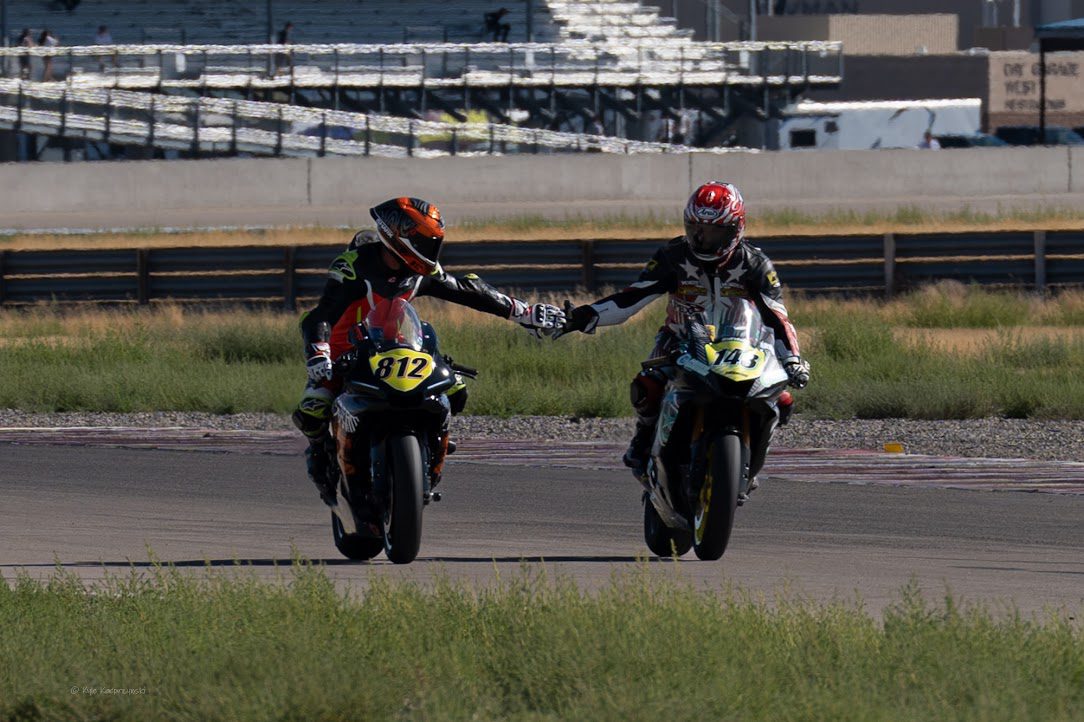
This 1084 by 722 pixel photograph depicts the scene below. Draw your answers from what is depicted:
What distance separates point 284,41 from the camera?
54719mm

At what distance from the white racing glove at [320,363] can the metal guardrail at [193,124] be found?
37547mm

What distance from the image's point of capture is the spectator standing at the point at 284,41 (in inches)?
2023

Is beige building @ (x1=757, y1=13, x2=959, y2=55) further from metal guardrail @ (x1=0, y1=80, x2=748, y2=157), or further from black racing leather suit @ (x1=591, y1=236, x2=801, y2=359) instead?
black racing leather suit @ (x1=591, y1=236, x2=801, y2=359)

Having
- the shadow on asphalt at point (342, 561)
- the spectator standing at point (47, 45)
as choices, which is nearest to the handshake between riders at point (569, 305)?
the shadow on asphalt at point (342, 561)

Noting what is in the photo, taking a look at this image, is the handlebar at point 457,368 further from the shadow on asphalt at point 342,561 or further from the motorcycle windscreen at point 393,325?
the shadow on asphalt at point 342,561

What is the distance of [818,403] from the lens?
1644 cm

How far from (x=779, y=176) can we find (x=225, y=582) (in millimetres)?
33598

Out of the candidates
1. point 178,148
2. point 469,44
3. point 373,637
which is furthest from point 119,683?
point 469,44

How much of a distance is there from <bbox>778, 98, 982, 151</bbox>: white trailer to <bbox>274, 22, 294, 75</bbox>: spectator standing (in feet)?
50.5

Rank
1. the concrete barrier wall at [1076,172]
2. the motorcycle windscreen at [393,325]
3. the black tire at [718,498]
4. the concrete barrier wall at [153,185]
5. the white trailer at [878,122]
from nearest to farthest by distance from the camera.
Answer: the black tire at [718,498], the motorcycle windscreen at [393,325], the concrete barrier wall at [153,185], the concrete barrier wall at [1076,172], the white trailer at [878,122]

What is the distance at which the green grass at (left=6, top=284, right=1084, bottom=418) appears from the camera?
1648cm

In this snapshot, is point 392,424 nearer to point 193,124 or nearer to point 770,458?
point 770,458

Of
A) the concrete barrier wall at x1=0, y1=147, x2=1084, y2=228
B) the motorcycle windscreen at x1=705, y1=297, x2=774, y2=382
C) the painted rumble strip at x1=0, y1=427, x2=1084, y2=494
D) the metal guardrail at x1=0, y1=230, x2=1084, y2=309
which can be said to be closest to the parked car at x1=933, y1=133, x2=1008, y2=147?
the concrete barrier wall at x1=0, y1=147, x2=1084, y2=228

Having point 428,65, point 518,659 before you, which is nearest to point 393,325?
point 518,659
